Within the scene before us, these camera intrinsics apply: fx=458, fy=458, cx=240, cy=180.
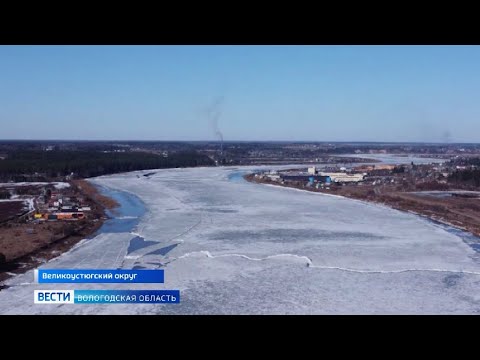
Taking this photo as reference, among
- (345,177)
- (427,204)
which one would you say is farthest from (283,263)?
(345,177)

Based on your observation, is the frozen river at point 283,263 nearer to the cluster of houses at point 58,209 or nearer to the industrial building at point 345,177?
the cluster of houses at point 58,209

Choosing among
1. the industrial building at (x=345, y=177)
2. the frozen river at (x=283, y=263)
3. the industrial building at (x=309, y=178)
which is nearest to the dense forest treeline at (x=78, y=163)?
the frozen river at (x=283, y=263)

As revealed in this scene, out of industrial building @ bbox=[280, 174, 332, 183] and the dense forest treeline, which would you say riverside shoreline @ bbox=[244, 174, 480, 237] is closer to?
industrial building @ bbox=[280, 174, 332, 183]

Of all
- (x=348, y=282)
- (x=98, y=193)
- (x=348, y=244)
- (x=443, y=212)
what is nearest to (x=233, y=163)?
(x=98, y=193)

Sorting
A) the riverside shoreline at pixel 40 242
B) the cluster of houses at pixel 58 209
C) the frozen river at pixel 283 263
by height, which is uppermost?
the cluster of houses at pixel 58 209
